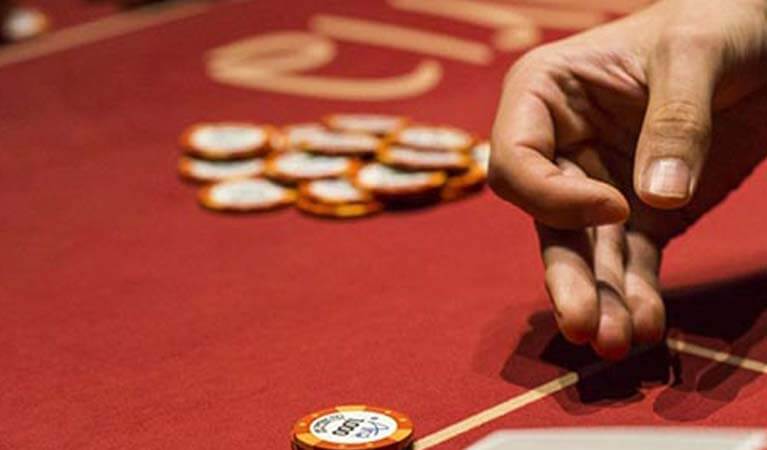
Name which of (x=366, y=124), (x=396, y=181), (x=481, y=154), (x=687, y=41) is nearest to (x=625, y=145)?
(x=687, y=41)

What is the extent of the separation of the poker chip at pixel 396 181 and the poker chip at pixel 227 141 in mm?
230

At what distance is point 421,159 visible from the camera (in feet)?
7.49

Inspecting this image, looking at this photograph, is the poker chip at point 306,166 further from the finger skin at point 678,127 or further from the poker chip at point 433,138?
the finger skin at point 678,127

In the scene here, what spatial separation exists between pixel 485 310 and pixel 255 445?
16.4 inches

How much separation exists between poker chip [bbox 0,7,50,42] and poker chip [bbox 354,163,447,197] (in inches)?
51.7

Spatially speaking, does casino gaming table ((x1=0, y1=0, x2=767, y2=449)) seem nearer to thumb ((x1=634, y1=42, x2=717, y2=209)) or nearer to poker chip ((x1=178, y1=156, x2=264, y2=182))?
poker chip ((x1=178, y1=156, x2=264, y2=182))

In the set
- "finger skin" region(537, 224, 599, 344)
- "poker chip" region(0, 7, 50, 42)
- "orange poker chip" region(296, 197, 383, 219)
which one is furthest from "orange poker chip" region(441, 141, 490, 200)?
"poker chip" region(0, 7, 50, 42)

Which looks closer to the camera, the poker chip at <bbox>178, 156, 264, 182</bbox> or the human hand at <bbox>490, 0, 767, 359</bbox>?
the human hand at <bbox>490, 0, 767, 359</bbox>

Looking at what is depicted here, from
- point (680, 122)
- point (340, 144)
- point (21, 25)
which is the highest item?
point (680, 122)

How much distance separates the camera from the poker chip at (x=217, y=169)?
2.36 m

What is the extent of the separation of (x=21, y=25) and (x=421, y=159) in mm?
1392

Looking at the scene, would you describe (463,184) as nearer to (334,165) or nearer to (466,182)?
(466,182)

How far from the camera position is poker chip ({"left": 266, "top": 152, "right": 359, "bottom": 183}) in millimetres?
2279

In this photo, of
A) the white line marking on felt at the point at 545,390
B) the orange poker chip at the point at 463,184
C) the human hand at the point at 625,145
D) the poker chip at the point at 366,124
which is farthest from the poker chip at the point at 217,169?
the white line marking on felt at the point at 545,390
